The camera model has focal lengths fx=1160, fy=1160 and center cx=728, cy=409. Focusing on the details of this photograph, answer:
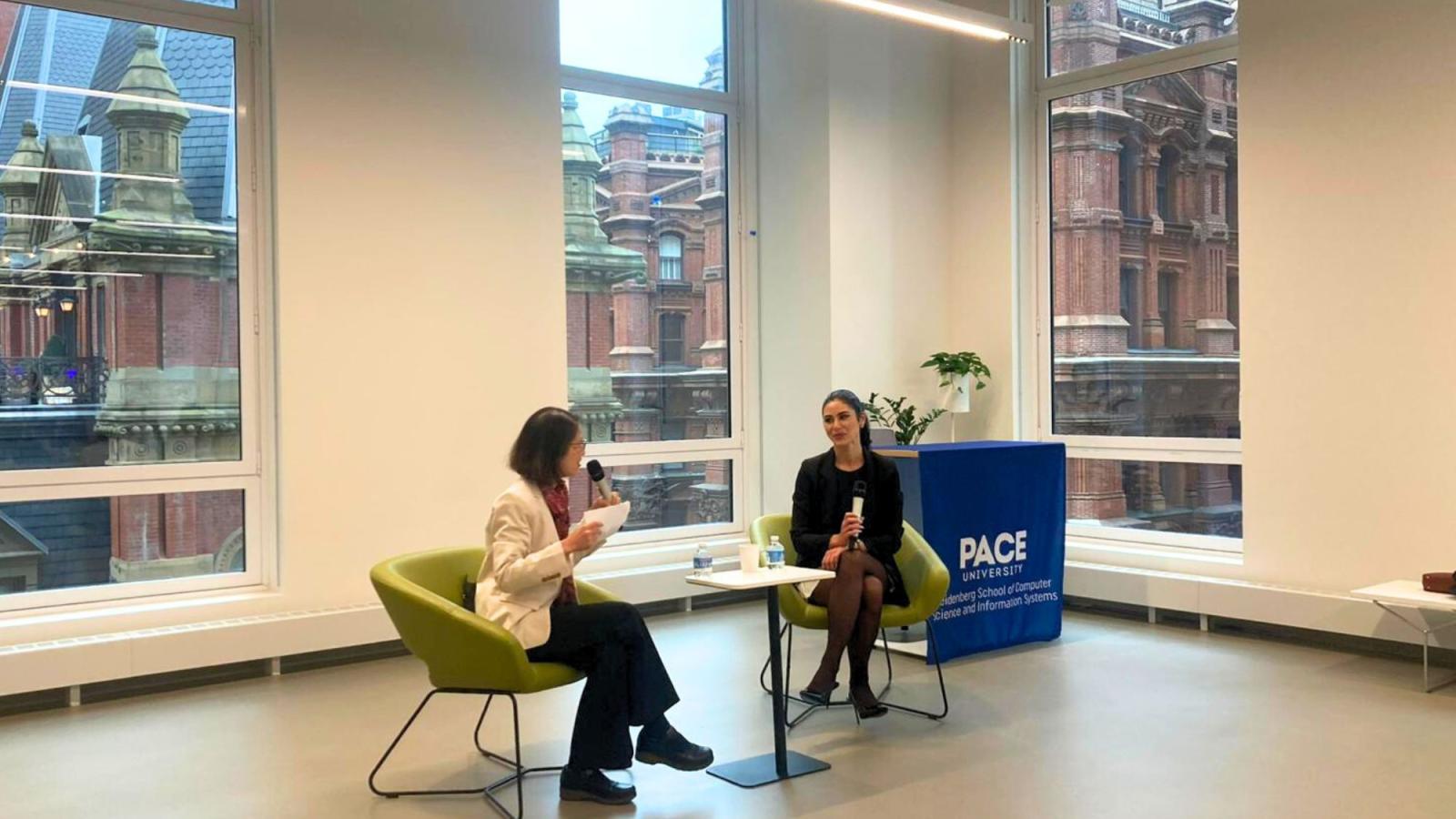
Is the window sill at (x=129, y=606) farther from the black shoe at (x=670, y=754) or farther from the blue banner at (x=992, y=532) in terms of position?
the blue banner at (x=992, y=532)

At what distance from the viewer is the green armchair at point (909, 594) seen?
4.77 m

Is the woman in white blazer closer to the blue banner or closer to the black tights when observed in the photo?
the black tights

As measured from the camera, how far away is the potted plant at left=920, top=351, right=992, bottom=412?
7.55 meters

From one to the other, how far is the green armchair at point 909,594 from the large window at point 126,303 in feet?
9.02

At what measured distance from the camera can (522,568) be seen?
3.71 meters

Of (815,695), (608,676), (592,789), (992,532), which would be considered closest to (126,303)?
(608,676)

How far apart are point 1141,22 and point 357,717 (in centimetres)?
604

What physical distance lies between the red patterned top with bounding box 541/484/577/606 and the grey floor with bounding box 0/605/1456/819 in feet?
2.16

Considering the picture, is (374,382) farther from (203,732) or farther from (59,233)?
(203,732)

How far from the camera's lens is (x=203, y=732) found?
4.72m

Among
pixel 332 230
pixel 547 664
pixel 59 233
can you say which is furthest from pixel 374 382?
pixel 547 664

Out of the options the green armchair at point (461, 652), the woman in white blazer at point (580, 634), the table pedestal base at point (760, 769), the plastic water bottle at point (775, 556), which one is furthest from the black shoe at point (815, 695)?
the green armchair at point (461, 652)

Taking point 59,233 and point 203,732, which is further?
point 59,233

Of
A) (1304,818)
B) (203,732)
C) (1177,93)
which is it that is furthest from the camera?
(1177,93)
